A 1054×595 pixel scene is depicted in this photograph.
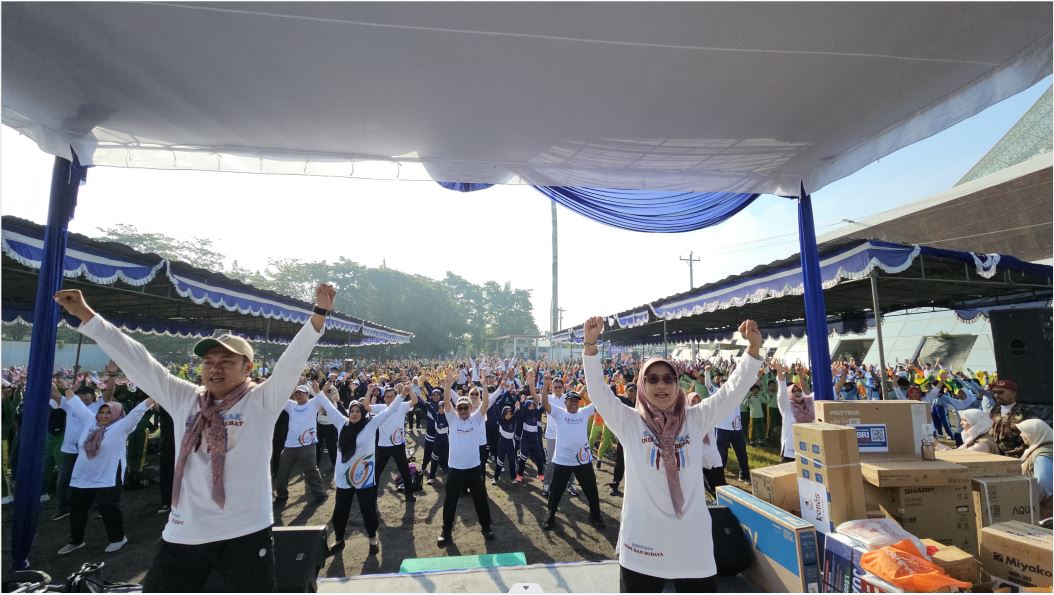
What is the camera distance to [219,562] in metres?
2.11

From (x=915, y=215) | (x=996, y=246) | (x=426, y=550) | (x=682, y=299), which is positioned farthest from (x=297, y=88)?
(x=915, y=215)

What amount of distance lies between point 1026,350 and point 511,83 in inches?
606

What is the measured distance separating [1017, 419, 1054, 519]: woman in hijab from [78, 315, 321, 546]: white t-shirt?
5480 millimetres

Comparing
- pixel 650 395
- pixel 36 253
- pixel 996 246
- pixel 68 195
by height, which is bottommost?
pixel 650 395

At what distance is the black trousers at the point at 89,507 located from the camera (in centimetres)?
504

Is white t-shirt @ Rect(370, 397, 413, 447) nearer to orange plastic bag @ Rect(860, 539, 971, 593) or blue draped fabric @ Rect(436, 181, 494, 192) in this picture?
blue draped fabric @ Rect(436, 181, 494, 192)

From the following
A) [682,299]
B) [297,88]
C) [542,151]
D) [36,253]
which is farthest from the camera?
[682,299]

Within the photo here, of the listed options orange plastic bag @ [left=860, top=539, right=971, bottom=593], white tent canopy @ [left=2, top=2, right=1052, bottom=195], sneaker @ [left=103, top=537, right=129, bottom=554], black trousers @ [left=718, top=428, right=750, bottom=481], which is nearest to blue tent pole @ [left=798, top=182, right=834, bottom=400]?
white tent canopy @ [left=2, top=2, right=1052, bottom=195]

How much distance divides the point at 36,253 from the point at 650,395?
18.9 feet

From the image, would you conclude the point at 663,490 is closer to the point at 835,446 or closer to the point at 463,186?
the point at 835,446

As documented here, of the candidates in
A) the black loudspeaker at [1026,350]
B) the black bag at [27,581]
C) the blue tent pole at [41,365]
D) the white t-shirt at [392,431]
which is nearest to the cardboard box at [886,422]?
the white t-shirt at [392,431]

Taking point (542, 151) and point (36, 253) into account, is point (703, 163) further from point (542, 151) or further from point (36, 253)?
point (36, 253)

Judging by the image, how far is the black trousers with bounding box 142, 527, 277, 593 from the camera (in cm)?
205

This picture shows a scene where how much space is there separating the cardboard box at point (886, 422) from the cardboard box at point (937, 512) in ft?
1.14
